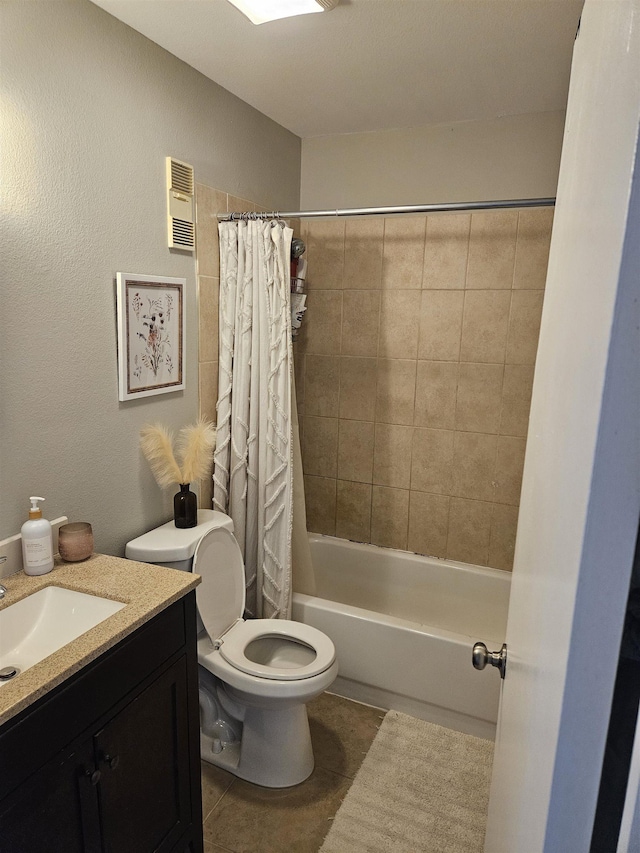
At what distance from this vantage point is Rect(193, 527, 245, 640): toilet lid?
203 centimetres

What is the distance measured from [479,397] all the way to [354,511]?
939mm

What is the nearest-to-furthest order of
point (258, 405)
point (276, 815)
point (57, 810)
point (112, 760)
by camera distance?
1. point (57, 810)
2. point (112, 760)
3. point (276, 815)
4. point (258, 405)

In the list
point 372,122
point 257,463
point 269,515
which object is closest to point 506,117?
point 372,122

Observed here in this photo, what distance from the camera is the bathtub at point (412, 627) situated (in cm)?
225

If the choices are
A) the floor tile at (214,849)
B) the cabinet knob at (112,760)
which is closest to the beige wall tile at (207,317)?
the cabinet knob at (112,760)

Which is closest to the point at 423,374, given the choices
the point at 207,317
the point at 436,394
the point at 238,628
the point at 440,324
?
the point at 436,394

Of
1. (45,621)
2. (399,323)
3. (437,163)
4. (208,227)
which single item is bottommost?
(45,621)

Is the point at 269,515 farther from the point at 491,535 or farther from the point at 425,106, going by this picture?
the point at 425,106

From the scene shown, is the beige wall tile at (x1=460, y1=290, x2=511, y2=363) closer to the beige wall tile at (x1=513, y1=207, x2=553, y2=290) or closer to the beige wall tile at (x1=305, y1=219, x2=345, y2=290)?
the beige wall tile at (x1=513, y1=207, x2=553, y2=290)

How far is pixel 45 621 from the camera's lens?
1.49 meters

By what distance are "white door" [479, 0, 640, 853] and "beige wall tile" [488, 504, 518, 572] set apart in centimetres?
234

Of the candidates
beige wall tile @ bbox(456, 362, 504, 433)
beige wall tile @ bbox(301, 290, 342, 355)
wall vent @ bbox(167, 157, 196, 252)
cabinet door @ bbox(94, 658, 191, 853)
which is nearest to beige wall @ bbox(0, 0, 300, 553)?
wall vent @ bbox(167, 157, 196, 252)

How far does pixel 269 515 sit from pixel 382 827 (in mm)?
1167

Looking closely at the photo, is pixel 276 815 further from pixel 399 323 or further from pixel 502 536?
pixel 399 323
